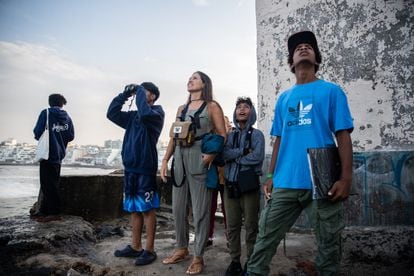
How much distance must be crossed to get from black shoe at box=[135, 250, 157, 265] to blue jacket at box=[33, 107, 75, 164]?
244 centimetres

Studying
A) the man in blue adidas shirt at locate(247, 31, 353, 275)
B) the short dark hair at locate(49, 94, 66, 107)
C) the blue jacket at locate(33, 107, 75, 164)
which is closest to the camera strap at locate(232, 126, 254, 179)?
the man in blue adidas shirt at locate(247, 31, 353, 275)

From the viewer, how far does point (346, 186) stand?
166cm

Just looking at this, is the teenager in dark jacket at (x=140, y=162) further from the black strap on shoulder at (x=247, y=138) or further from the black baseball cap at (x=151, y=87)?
the black strap on shoulder at (x=247, y=138)

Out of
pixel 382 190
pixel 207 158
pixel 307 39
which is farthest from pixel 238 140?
pixel 382 190

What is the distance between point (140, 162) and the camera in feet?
9.83

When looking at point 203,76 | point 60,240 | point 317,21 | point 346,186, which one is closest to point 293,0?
point 317,21

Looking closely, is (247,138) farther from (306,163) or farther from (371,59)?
(371,59)

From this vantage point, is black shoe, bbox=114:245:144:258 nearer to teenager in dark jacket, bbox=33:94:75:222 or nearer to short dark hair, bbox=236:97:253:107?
teenager in dark jacket, bbox=33:94:75:222

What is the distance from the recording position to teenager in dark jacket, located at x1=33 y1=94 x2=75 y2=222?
14.0 feet

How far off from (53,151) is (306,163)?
4016 millimetres

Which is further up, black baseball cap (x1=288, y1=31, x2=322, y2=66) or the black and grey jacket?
black baseball cap (x1=288, y1=31, x2=322, y2=66)

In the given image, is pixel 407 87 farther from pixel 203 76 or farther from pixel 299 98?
pixel 203 76

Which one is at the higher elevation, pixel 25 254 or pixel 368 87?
pixel 368 87

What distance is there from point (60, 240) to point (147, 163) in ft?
5.30
